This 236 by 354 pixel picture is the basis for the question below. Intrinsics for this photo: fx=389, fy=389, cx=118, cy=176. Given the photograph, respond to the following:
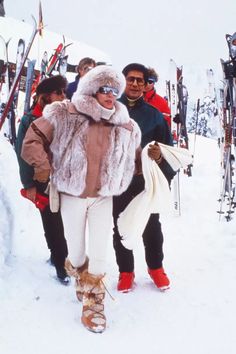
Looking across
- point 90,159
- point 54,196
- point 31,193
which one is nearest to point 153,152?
point 90,159

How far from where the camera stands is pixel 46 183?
279 centimetres

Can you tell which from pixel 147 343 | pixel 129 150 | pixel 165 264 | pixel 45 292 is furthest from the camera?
pixel 165 264

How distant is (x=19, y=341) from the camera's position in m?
2.16

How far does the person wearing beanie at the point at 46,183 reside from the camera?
2.62 metres

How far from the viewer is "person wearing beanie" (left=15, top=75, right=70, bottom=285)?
262cm

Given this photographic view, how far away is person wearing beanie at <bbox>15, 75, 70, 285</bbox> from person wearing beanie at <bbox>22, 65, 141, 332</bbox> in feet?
0.92

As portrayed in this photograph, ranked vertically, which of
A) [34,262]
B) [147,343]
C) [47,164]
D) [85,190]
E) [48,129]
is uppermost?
[48,129]

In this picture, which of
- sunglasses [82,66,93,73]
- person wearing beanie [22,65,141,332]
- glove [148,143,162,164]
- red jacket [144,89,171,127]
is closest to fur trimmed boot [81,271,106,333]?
person wearing beanie [22,65,141,332]

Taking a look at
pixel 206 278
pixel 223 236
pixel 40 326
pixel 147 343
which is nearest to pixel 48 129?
pixel 40 326

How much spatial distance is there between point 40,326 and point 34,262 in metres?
1.11

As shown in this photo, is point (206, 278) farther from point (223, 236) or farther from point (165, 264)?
point (223, 236)

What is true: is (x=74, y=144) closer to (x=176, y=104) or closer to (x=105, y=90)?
(x=105, y=90)

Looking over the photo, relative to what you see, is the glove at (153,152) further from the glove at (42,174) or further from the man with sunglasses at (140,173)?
Answer: the glove at (42,174)

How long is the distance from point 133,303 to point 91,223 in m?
0.81
